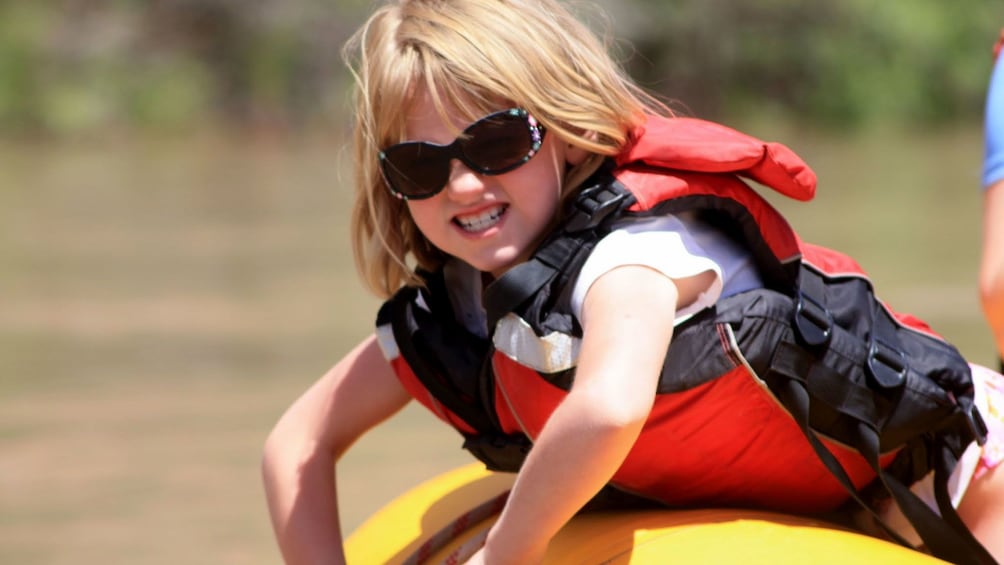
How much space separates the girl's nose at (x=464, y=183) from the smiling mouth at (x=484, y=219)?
0.10 ft

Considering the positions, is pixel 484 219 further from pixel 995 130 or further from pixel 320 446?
pixel 995 130

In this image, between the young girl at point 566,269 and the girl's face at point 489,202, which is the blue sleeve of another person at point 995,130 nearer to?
the young girl at point 566,269

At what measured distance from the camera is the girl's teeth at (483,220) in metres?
2.04

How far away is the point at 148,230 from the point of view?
1046cm

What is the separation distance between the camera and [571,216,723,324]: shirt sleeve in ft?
6.19

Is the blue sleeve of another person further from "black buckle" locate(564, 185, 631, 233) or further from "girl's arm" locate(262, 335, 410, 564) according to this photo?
"girl's arm" locate(262, 335, 410, 564)

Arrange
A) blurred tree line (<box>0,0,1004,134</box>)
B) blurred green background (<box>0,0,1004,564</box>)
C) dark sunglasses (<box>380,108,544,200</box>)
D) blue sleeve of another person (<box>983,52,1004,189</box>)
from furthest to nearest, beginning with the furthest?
blurred tree line (<box>0,0,1004,134</box>) → blurred green background (<box>0,0,1004,564</box>) → blue sleeve of another person (<box>983,52,1004,189</box>) → dark sunglasses (<box>380,108,544,200</box>)

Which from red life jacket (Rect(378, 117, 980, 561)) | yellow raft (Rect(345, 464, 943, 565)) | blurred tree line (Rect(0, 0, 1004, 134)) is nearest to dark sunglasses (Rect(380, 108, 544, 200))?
red life jacket (Rect(378, 117, 980, 561))

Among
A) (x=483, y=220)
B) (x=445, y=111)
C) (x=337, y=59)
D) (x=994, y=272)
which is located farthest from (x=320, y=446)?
(x=337, y=59)

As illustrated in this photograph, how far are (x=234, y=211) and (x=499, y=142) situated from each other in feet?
31.2

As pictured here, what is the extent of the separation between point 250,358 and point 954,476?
4620 millimetres

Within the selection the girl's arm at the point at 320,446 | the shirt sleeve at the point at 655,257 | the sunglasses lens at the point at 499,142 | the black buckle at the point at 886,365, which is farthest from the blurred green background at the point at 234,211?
the black buckle at the point at 886,365

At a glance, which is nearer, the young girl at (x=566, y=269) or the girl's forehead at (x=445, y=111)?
the young girl at (x=566, y=269)

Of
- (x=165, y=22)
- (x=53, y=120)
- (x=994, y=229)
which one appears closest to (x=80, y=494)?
(x=994, y=229)
